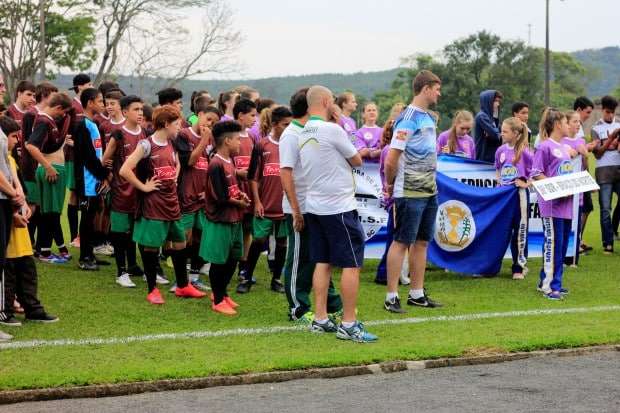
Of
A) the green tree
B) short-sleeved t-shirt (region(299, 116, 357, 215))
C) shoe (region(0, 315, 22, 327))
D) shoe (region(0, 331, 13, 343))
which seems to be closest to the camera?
shoe (region(0, 331, 13, 343))

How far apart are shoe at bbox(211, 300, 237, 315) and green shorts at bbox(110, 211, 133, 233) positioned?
1.82m

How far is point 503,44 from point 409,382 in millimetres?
87692

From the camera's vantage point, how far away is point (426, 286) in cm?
1223

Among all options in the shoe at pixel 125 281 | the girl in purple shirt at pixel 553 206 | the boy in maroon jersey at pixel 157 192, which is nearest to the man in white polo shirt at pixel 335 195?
the boy in maroon jersey at pixel 157 192

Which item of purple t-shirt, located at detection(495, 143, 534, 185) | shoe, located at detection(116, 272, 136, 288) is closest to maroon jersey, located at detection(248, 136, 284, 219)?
shoe, located at detection(116, 272, 136, 288)

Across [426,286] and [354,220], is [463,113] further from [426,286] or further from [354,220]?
[354,220]

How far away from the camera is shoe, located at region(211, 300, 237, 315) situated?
10195 mm

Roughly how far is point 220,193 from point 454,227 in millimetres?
3917

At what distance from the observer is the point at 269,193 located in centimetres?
1153

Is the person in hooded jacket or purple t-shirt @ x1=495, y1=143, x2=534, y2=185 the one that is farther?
the person in hooded jacket

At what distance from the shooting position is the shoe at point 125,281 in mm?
11602

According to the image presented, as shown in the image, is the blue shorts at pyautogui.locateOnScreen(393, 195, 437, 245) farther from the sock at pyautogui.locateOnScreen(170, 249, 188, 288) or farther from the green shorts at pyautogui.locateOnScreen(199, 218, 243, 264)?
the sock at pyautogui.locateOnScreen(170, 249, 188, 288)

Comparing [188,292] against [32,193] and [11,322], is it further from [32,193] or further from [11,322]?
[32,193]

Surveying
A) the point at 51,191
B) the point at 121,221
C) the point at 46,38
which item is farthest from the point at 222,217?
the point at 46,38
